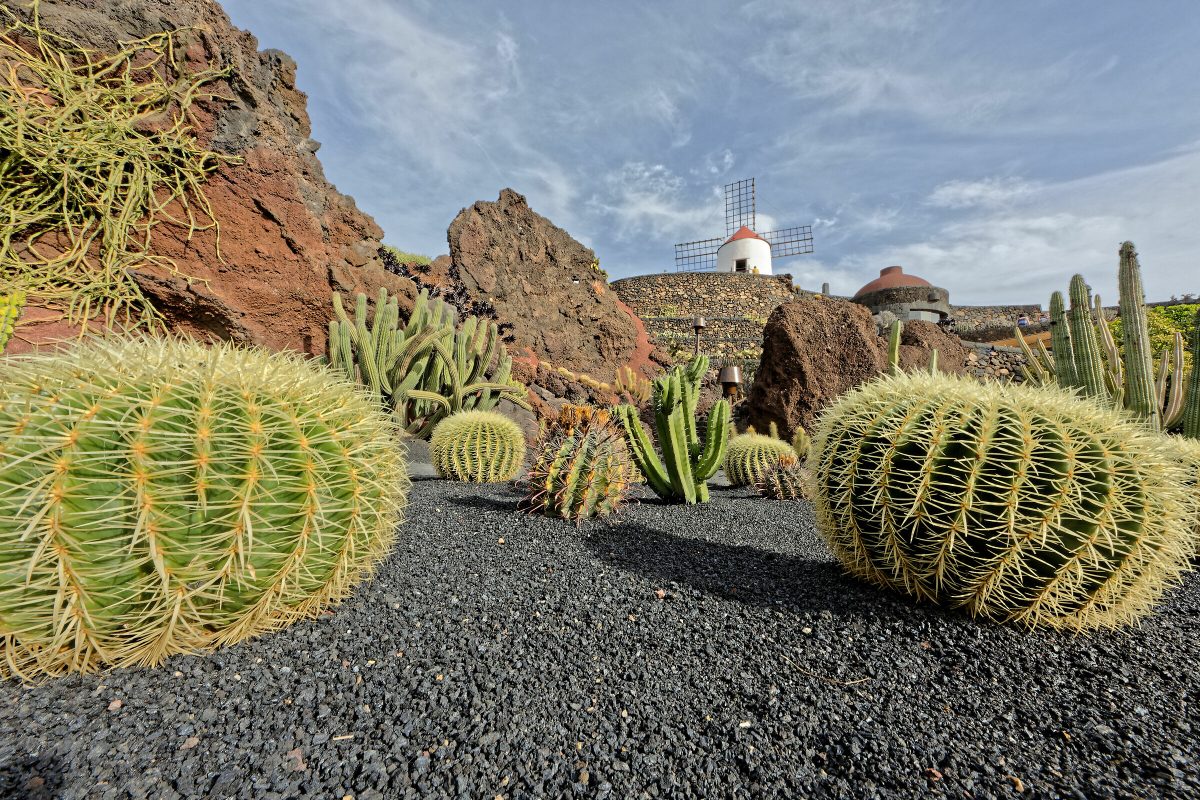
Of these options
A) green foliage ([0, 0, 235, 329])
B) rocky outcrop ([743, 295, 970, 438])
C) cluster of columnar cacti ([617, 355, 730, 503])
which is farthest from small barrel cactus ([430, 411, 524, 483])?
rocky outcrop ([743, 295, 970, 438])

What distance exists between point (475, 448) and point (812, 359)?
696 centimetres

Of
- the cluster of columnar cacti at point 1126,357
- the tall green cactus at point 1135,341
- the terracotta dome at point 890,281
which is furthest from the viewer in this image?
the terracotta dome at point 890,281

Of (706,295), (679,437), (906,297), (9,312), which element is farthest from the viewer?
(906,297)

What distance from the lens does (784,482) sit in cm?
534

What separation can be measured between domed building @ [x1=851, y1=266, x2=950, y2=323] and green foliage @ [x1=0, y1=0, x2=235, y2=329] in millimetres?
28035

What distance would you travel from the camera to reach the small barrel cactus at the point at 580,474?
141 inches

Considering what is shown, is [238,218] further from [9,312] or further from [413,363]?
[413,363]

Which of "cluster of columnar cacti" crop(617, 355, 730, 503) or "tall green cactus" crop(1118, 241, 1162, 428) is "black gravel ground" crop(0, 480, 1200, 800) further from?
"tall green cactus" crop(1118, 241, 1162, 428)

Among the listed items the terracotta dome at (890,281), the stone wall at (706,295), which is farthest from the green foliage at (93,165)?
the terracotta dome at (890,281)

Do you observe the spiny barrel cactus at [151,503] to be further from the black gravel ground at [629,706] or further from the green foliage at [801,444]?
the green foliage at [801,444]

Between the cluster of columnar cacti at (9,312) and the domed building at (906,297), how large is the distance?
29.2 metres

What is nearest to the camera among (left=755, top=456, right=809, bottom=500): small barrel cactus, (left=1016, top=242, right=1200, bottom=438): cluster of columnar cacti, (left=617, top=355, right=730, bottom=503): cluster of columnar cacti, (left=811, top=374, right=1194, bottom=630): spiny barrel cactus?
(left=811, top=374, right=1194, bottom=630): spiny barrel cactus

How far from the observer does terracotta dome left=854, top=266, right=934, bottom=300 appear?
32844 mm

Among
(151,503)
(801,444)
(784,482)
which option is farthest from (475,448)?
(801,444)
